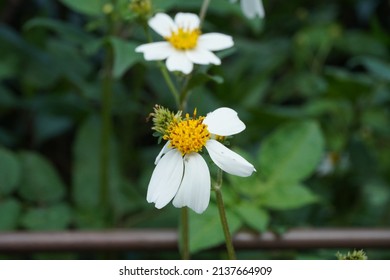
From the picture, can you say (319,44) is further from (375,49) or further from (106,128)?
(106,128)

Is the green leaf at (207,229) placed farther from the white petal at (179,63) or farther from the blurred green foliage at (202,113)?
the white petal at (179,63)

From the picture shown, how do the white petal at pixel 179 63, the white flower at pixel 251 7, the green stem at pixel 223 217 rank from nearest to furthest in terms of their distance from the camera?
the green stem at pixel 223 217 → the white petal at pixel 179 63 → the white flower at pixel 251 7

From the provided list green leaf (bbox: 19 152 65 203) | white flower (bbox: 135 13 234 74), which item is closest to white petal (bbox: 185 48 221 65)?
white flower (bbox: 135 13 234 74)

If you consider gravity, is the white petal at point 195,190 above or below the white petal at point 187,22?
below

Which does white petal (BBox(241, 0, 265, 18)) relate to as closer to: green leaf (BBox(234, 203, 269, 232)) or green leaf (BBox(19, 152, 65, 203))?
green leaf (BBox(234, 203, 269, 232))

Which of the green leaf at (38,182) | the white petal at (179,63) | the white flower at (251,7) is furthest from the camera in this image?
the green leaf at (38,182)

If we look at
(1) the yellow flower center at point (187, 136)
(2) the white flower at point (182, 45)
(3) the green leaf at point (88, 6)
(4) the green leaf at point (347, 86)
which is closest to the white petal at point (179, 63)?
(2) the white flower at point (182, 45)
